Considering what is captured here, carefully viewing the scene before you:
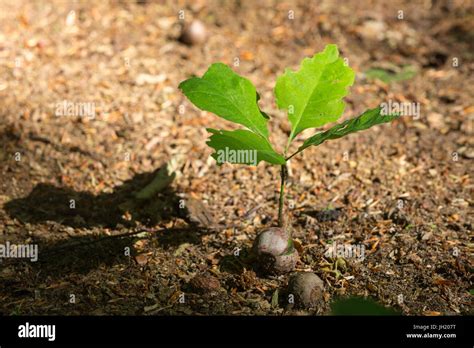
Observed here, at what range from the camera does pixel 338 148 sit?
3.92 meters

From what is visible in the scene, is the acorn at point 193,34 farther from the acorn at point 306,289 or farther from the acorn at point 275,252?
the acorn at point 306,289

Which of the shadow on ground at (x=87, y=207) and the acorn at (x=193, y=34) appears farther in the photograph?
the acorn at (x=193, y=34)

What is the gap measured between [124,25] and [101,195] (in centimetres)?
205

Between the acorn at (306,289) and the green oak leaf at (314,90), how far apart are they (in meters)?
0.62

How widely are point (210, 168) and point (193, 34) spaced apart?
5.11 ft

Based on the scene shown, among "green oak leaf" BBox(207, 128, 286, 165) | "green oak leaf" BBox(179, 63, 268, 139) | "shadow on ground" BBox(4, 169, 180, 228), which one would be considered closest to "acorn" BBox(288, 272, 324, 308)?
"green oak leaf" BBox(207, 128, 286, 165)

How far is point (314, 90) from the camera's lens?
9.16ft

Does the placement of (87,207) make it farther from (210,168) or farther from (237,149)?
(237,149)

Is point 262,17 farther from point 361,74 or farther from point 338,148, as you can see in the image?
point 338,148

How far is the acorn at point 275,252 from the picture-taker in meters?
2.79

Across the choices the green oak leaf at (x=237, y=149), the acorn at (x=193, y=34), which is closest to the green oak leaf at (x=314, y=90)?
the green oak leaf at (x=237, y=149)
